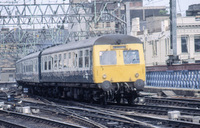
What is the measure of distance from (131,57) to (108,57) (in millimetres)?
1073

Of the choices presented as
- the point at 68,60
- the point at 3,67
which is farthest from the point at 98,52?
the point at 3,67

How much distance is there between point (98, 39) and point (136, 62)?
1.92 meters

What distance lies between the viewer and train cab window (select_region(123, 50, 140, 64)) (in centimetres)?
1931

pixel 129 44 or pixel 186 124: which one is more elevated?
pixel 129 44

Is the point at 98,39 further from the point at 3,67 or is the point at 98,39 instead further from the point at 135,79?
the point at 3,67

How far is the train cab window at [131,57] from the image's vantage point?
19.3m

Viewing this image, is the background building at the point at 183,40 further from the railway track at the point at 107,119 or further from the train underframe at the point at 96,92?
the railway track at the point at 107,119

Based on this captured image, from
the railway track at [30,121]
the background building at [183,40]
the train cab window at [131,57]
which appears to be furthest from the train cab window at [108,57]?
the background building at [183,40]

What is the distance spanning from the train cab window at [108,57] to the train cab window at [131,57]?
50 cm

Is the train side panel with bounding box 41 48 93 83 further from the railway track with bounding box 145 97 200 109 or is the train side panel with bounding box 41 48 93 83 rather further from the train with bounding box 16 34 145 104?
the railway track with bounding box 145 97 200 109

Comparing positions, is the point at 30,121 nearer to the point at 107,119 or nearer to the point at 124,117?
the point at 107,119

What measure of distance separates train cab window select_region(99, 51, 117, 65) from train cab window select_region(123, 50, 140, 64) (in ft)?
1.64

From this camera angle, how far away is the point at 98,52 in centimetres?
1888

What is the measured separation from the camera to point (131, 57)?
19.5 m
